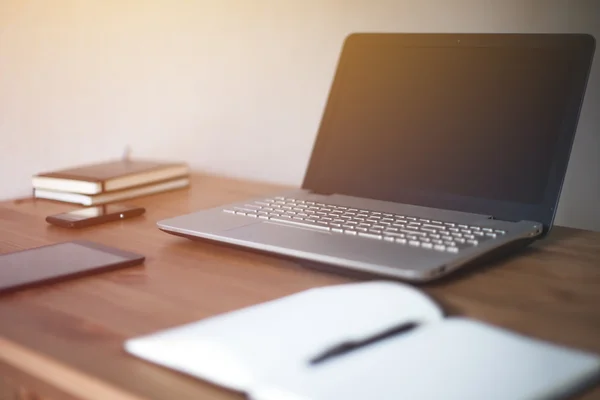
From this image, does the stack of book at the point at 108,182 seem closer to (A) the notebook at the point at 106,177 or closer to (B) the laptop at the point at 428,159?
(A) the notebook at the point at 106,177

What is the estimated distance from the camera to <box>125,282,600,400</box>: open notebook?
437mm

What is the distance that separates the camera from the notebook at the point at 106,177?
1.04 metres

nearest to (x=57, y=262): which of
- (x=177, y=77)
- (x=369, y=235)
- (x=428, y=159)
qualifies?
(x=369, y=235)

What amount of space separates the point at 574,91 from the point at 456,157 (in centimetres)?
15

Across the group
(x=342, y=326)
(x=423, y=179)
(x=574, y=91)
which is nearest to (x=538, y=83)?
(x=574, y=91)

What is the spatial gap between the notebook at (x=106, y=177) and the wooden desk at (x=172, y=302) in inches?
7.3

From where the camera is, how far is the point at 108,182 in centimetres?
105

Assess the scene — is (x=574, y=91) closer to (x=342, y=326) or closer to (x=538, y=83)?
(x=538, y=83)

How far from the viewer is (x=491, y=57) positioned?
84 centimetres

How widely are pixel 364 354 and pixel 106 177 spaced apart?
679 mm

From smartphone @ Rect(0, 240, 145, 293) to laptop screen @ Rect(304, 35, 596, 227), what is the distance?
0.30m

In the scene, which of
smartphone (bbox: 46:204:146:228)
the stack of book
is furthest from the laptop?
the stack of book

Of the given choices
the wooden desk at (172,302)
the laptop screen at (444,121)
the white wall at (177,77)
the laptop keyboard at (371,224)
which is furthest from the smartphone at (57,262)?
the white wall at (177,77)

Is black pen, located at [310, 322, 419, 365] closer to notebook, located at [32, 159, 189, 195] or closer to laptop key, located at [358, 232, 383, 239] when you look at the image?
laptop key, located at [358, 232, 383, 239]
